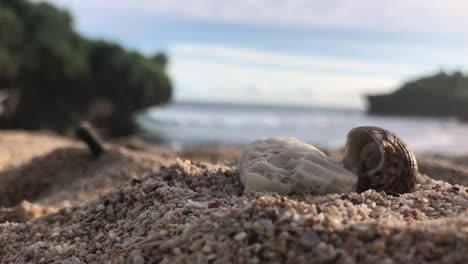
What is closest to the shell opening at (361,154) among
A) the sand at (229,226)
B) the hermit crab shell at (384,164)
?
the hermit crab shell at (384,164)

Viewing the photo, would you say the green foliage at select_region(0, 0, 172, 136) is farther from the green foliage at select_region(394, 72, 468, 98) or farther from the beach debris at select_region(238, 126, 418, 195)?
the beach debris at select_region(238, 126, 418, 195)

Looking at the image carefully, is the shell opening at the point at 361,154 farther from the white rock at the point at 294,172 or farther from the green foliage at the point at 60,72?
the green foliage at the point at 60,72

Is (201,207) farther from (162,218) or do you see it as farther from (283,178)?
(283,178)

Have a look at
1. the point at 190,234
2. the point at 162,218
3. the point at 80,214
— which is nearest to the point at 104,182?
the point at 80,214

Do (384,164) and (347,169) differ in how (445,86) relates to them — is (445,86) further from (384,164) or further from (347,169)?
(384,164)

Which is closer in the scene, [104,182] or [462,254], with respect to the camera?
[462,254]
